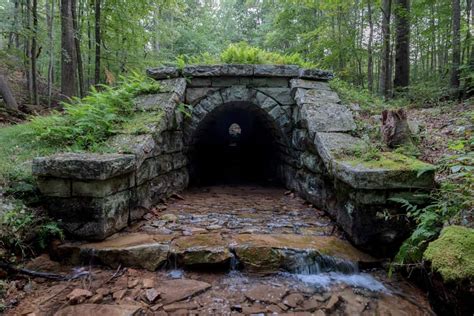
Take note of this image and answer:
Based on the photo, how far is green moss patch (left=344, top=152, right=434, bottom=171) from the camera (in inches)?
129

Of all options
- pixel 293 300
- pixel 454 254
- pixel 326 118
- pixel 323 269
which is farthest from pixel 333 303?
pixel 326 118

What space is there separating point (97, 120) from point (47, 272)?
7.53 ft

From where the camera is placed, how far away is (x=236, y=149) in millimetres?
10609

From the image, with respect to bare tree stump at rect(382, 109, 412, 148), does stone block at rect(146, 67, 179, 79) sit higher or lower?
higher

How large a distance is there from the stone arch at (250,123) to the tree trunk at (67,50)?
3645 mm

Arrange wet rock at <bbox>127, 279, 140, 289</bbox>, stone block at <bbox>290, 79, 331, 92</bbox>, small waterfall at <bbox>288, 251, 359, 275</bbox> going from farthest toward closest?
stone block at <bbox>290, 79, 331, 92</bbox> < small waterfall at <bbox>288, 251, 359, 275</bbox> < wet rock at <bbox>127, 279, 140, 289</bbox>

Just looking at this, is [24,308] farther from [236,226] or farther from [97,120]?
[97,120]

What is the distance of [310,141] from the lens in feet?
16.1

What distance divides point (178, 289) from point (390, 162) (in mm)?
2692

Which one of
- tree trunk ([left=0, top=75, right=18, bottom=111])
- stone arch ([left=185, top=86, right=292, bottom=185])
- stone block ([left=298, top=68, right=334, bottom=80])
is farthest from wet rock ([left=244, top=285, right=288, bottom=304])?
tree trunk ([left=0, top=75, right=18, bottom=111])

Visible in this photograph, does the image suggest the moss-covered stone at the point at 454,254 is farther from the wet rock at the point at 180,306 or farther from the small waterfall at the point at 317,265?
the wet rock at the point at 180,306

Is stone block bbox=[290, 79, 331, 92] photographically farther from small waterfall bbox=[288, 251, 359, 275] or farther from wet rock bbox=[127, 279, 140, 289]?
wet rock bbox=[127, 279, 140, 289]

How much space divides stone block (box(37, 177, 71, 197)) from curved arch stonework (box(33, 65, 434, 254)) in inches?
0.4

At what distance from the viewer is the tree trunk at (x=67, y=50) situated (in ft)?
23.8
